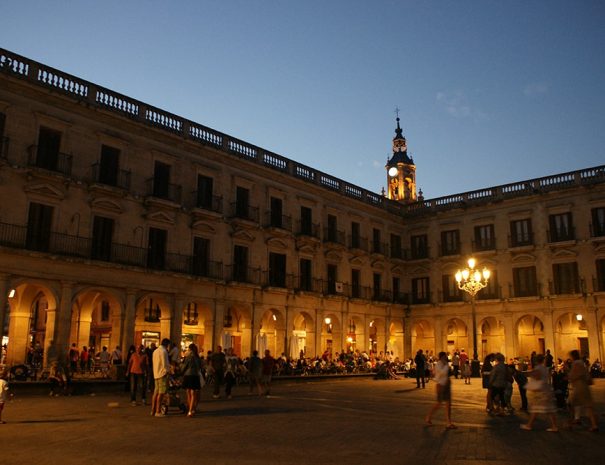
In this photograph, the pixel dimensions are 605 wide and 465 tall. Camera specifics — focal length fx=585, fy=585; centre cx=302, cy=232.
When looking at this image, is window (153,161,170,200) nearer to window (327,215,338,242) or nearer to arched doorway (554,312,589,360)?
window (327,215,338,242)

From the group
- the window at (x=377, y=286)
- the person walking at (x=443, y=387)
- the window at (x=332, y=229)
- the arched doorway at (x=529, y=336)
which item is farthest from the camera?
the window at (x=377, y=286)

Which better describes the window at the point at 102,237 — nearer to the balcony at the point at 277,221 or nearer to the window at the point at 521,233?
the balcony at the point at 277,221

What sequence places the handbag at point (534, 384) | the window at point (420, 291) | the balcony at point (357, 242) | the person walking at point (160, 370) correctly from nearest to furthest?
the handbag at point (534, 384)
the person walking at point (160, 370)
the balcony at point (357, 242)
the window at point (420, 291)

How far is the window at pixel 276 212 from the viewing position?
117ft

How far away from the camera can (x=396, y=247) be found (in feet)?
149

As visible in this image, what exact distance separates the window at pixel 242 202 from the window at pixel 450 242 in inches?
685

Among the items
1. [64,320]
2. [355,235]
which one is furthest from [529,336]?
[64,320]

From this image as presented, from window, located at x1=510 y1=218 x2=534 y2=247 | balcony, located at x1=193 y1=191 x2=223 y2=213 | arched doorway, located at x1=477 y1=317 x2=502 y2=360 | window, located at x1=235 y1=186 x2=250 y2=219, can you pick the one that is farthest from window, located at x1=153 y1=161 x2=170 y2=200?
arched doorway, located at x1=477 y1=317 x2=502 y2=360

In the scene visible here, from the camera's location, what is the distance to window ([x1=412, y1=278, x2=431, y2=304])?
44625 mm

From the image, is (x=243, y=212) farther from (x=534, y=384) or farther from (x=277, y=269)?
(x=534, y=384)

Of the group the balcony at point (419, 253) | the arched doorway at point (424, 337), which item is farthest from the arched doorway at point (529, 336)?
the balcony at point (419, 253)

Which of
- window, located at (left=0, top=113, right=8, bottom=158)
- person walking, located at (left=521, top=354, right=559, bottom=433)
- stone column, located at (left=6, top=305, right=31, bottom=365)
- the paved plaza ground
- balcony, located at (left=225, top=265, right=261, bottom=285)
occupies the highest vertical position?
window, located at (left=0, top=113, right=8, bottom=158)

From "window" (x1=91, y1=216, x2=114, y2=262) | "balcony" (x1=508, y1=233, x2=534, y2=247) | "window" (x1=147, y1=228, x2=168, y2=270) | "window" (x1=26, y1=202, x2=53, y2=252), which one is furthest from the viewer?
"balcony" (x1=508, y1=233, x2=534, y2=247)

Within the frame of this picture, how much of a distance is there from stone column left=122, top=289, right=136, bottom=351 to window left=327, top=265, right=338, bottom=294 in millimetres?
14966
